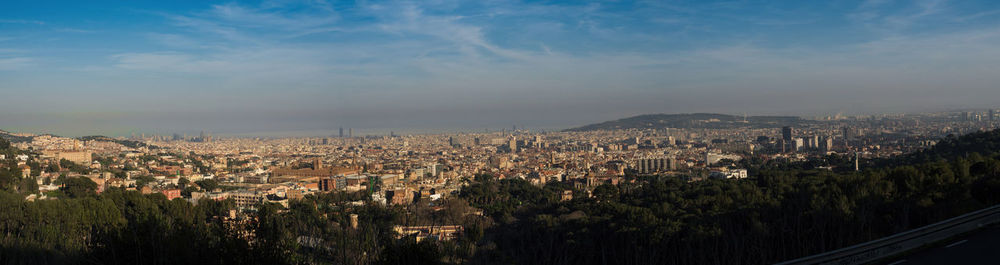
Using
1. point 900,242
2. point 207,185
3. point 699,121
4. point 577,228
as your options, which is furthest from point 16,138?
point 699,121

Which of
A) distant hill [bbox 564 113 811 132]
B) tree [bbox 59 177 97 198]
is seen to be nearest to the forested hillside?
tree [bbox 59 177 97 198]

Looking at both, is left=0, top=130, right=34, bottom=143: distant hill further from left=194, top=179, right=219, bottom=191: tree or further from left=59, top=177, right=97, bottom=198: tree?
left=59, top=177, right=97, bottom=198: tree

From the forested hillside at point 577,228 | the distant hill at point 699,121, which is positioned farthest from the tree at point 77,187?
the distant hill at point 699,121

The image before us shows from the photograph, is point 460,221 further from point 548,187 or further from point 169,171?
point 169,171

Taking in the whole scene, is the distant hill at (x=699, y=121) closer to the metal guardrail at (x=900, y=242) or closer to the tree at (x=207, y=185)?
the tree at (x=207, y=185)

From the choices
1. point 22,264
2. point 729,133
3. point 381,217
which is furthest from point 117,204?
point 729,133

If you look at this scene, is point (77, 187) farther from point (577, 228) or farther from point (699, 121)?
point (699, 121)

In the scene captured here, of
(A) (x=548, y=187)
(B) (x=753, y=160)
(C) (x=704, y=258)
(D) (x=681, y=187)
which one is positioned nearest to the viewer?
(C) (x=704, y=258)
